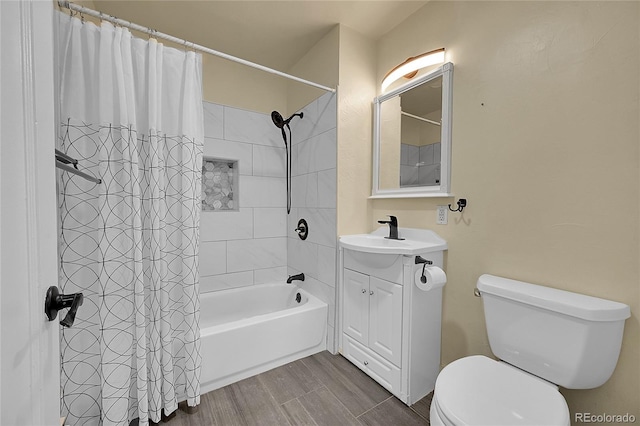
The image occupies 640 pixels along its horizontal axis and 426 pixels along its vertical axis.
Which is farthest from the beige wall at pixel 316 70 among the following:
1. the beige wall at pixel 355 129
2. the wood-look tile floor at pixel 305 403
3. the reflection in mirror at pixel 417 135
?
the wood-look tile floor at pixel 305 403

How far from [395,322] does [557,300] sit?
2.48 feet

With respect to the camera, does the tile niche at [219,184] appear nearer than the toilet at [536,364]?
No

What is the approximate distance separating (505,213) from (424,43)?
122cm

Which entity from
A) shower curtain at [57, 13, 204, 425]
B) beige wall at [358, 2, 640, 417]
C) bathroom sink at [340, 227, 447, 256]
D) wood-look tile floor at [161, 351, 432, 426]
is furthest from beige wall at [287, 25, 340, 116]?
wood-look tile floor at [161, 351, 432, 426]

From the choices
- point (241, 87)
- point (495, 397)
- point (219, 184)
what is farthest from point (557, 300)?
point (241, 87)

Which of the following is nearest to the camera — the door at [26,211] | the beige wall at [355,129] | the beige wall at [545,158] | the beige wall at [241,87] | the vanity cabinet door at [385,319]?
the door at [26,211]

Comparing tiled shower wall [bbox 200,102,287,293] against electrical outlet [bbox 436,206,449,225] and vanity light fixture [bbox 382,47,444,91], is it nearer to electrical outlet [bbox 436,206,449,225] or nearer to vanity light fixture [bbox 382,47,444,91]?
vanity light fixture [bbox 382,47,444,91]

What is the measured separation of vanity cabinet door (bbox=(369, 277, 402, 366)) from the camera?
152 centimetres

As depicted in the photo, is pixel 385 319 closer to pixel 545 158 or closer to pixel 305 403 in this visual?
pixel 305 403

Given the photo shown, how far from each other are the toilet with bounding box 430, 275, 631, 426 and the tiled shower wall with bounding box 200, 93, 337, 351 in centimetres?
109

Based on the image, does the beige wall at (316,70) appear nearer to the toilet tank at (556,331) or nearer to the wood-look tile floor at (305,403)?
the toilet tank at (556,331)

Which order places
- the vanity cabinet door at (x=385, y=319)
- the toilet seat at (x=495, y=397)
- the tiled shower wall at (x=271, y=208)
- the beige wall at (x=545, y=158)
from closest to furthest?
1. the toilet seat at (x=495, y=397)
2. the beige wall at (x=545, y=158)
3. the vanity cabinet door at (x=385, y=319)
4. the tiled shower wall at (x=271, y=208)

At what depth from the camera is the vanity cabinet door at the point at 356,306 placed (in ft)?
5.68

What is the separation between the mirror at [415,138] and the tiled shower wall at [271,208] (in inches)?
14.8
